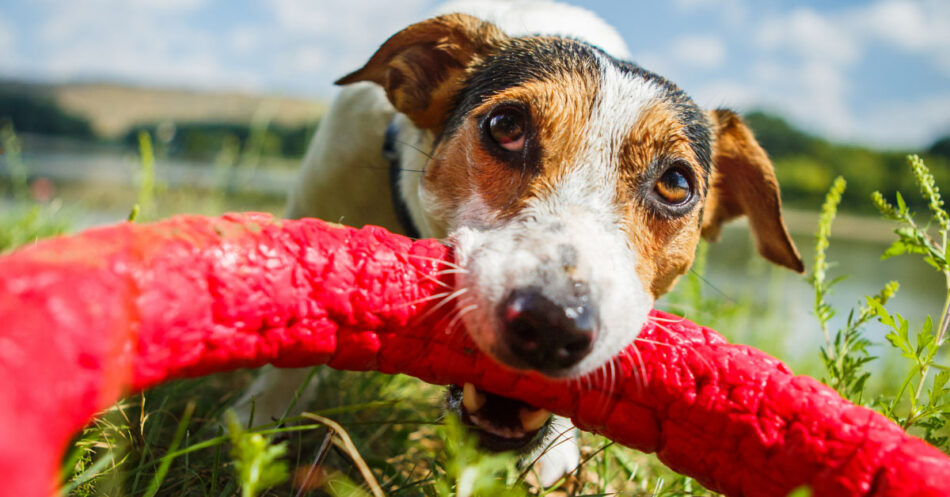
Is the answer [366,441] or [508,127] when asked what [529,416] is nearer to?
[366,441]

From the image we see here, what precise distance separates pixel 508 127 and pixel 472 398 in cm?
86

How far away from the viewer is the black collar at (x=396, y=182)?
2531mm

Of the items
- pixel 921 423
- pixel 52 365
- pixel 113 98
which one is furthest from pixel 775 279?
pixel 113 98

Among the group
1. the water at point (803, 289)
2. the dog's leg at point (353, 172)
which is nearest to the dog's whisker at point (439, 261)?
the water at point (803, 289)

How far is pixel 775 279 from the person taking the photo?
14.9ft

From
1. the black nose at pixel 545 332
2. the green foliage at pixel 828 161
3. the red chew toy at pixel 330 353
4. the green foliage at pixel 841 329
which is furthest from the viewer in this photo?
the green foliage at pixel 828 161

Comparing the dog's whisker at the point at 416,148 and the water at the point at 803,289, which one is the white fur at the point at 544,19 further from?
the water at the point at 803,289

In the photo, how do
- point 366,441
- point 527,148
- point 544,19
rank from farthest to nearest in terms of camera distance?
point 544,19
point 366,441
point 527,148

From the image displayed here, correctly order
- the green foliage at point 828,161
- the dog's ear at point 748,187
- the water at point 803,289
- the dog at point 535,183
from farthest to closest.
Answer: the green foliage at point 828,161
the water at point 803,289
the dog's ear at point 748,187
the dog at point 535,183

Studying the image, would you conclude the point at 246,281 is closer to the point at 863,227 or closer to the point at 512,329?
the point at 512,329

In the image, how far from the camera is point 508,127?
1969 millimetres

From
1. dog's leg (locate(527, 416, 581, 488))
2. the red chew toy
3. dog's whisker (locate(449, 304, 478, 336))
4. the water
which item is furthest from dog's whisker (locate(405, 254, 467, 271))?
the water

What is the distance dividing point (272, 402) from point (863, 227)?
59.4 ft

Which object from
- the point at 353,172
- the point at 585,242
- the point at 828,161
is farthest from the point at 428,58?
the point at 828,161
